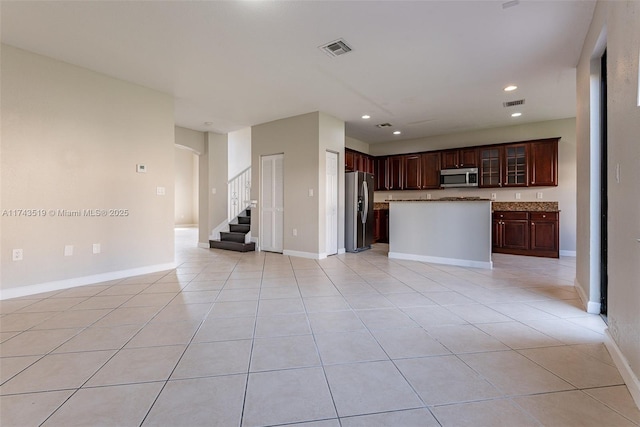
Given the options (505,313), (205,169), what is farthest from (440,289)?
(205,169)

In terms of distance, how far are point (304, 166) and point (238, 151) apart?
3994mm

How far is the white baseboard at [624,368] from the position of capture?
145cm

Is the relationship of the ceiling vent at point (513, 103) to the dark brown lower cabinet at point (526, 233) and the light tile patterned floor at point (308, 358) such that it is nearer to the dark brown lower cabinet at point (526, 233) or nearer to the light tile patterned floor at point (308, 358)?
the dark brown lower cabinet at point (526, 233)

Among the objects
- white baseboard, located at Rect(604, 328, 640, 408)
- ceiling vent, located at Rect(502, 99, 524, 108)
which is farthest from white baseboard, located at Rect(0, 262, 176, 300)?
ceiling vent, located at Rect(502, 99, 524, 108)

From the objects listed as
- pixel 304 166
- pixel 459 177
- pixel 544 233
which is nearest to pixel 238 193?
pixel 304 166

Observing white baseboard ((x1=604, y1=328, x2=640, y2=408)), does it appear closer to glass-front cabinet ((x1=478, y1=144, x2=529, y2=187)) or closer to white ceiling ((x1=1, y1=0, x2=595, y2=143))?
white ceiling ((x1=1, y1=0, x2=595, y2=143))

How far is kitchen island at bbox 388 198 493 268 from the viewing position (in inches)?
182

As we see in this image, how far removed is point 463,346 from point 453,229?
318 centimetres

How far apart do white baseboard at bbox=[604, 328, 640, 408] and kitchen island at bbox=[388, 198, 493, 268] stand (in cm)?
264

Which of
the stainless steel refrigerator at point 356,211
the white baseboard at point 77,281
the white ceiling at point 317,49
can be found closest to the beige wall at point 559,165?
the white ceiling at point 317,49

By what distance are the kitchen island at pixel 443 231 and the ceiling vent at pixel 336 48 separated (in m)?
2.93

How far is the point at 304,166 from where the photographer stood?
5.61 metres

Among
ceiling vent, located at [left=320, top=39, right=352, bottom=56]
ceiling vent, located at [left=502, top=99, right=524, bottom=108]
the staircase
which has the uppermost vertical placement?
ceiling vent, located at [left=502, top=99, right=524, bottom=108]

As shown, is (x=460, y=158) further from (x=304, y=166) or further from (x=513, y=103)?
(x=304, y=166)
